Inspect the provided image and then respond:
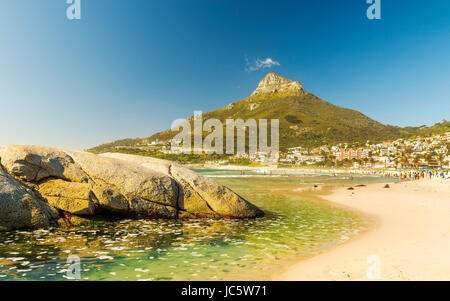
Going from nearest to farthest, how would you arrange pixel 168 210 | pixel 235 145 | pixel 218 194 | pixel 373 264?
pixel 373 264
pixel 168 210
pixel 218 194
pixel 235 145

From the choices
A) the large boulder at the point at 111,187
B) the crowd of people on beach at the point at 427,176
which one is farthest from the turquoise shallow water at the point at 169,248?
the crowd of people on beach at the point at 427,176

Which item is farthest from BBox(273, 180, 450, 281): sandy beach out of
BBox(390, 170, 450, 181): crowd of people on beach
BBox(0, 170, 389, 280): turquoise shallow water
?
BBox(390, 170, 450, 181): crowd of people on beach

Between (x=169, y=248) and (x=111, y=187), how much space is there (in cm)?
569

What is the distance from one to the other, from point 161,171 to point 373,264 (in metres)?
11.1

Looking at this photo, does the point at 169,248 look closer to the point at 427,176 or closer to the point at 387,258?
the point at 387,258

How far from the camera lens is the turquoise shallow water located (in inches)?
267

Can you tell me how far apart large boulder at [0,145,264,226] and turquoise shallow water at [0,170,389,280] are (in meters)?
0.82

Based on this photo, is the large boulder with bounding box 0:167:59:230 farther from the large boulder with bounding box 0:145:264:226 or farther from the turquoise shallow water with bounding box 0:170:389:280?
the turquoise shallow water with bounding box 0:170:389:280

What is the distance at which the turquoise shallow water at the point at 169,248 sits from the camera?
22.2ft

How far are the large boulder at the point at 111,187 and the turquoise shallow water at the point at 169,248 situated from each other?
822 mm

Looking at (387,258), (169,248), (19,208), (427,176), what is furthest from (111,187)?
(427,176)

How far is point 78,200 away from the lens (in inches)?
467

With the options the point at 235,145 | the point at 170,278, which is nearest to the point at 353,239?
the point at 170,278
